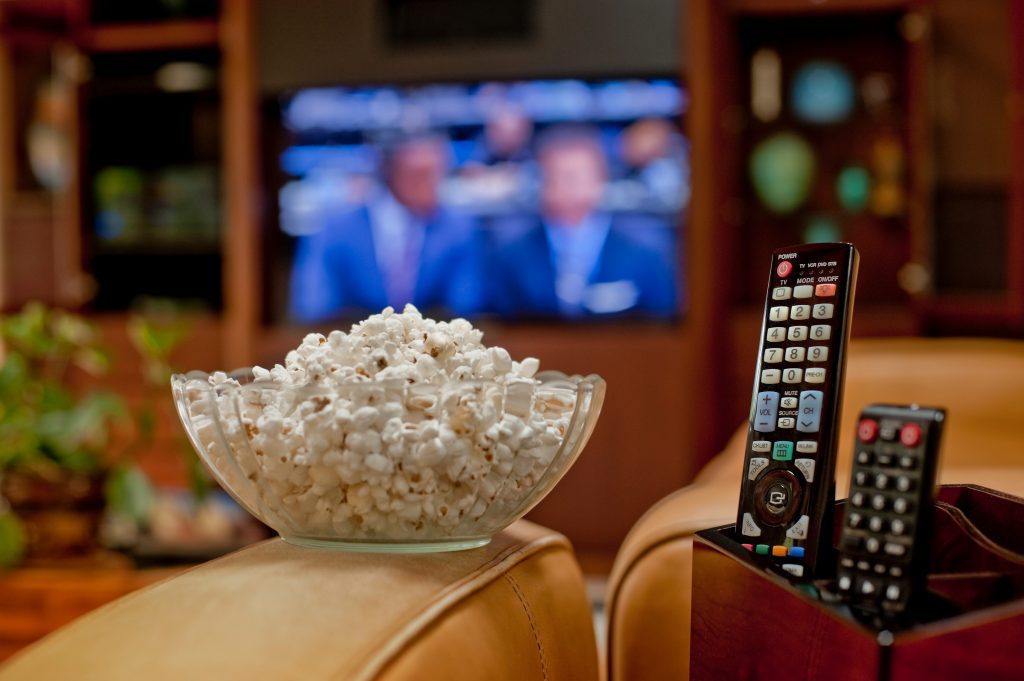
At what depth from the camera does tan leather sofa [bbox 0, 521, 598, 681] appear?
0.54 meters

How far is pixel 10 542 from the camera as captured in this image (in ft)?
5.49

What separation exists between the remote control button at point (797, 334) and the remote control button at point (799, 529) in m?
0.11

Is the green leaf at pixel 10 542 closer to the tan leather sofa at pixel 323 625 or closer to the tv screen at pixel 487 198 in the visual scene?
the tan leather sofa at pixel 323 625

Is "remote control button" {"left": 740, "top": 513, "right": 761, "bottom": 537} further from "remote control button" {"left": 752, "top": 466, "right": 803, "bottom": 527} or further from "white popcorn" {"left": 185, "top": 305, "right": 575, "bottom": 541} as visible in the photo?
"white popcorn" {"left": 185, "top": 305, "right": 575, "bottom": 541}

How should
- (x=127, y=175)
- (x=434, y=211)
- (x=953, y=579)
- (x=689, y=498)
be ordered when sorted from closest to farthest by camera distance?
(x=953, y=579) → (x=689, y=498) → (x=434, y=211) → (x=127, y=175)

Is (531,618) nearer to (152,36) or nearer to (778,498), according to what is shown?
(778,498)

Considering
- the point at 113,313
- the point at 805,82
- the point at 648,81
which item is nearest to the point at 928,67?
the point at 805,82

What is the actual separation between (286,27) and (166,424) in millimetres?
1336

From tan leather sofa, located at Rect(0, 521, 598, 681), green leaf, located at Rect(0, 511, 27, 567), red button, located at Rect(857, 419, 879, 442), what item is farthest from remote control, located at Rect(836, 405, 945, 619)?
green leaf, located at Rect(0, 511, 27, 567)

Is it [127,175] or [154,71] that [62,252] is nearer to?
[127,175]

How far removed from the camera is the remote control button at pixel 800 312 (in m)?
0.67

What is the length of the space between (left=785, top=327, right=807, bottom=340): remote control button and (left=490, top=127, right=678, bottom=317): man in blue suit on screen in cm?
281

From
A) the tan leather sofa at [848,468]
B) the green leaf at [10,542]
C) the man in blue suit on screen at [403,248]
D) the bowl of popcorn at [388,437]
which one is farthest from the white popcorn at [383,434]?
the man in blue suit on screen at [403,248]

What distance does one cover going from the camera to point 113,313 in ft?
13.1
